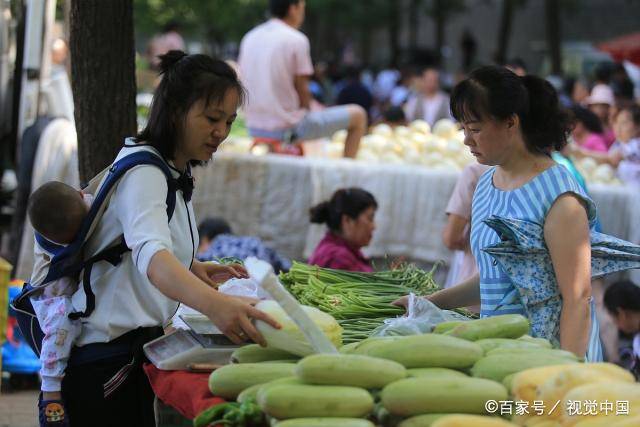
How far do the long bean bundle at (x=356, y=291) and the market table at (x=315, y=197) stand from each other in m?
3.29

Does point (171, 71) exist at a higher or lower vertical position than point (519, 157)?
higher

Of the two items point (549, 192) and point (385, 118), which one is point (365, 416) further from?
point (385, 118)

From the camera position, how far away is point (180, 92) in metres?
3.20

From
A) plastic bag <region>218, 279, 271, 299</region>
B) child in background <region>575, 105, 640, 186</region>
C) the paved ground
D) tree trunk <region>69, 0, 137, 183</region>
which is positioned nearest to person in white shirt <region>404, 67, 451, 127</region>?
child in background <region>575, 105, 640, 186</region>

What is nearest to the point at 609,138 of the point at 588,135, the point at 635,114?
the point at 588,135

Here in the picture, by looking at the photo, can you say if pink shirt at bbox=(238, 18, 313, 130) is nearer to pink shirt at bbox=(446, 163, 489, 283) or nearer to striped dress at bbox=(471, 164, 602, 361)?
pink shirt at bbox=(446, 163, 489, 283)

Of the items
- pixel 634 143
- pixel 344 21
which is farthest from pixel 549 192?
pixel 344 21

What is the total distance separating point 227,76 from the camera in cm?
324

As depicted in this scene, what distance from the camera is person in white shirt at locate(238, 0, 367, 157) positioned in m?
8.80

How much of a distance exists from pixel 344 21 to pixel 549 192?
3200 cm

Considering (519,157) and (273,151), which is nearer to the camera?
(519,157)

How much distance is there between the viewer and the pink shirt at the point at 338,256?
6371 mm

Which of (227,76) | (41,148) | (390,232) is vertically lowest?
(390,232)

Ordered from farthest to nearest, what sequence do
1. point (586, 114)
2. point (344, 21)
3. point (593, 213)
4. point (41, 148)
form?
point (344, 21) < point (586, 114) < point (41, 148) < point (593, 213)
